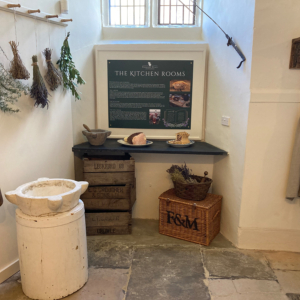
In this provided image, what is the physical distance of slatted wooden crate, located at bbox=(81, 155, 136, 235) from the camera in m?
2.75

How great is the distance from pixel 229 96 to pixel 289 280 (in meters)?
1.65

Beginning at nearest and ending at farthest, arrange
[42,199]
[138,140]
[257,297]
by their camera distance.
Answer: [42,199], [257,297], [138,140]

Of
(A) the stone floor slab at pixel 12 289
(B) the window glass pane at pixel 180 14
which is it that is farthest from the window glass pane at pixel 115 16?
(A) the stone floor slab at pixel 12 289

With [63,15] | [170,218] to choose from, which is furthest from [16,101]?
[170,218]

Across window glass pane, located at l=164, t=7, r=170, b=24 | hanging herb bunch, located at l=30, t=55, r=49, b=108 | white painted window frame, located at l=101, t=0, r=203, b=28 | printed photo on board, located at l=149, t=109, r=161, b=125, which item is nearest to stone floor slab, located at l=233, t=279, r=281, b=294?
printed photo on board, located at l=149, t=109, r=161, b=125

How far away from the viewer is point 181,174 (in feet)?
9.37

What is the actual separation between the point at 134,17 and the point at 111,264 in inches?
106

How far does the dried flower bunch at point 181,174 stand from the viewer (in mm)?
2787

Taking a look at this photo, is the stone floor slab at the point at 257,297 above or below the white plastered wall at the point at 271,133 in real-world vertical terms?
below

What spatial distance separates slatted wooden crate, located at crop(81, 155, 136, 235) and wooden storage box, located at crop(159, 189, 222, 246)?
1.23 feet

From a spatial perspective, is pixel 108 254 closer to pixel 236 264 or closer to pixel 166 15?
pixel 236 264

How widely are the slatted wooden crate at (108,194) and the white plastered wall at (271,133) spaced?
1.11 metres

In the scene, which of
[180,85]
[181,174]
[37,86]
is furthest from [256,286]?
[37,86]

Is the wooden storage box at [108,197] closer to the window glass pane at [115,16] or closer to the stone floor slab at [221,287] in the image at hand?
the stone floor slab at [221,287]
